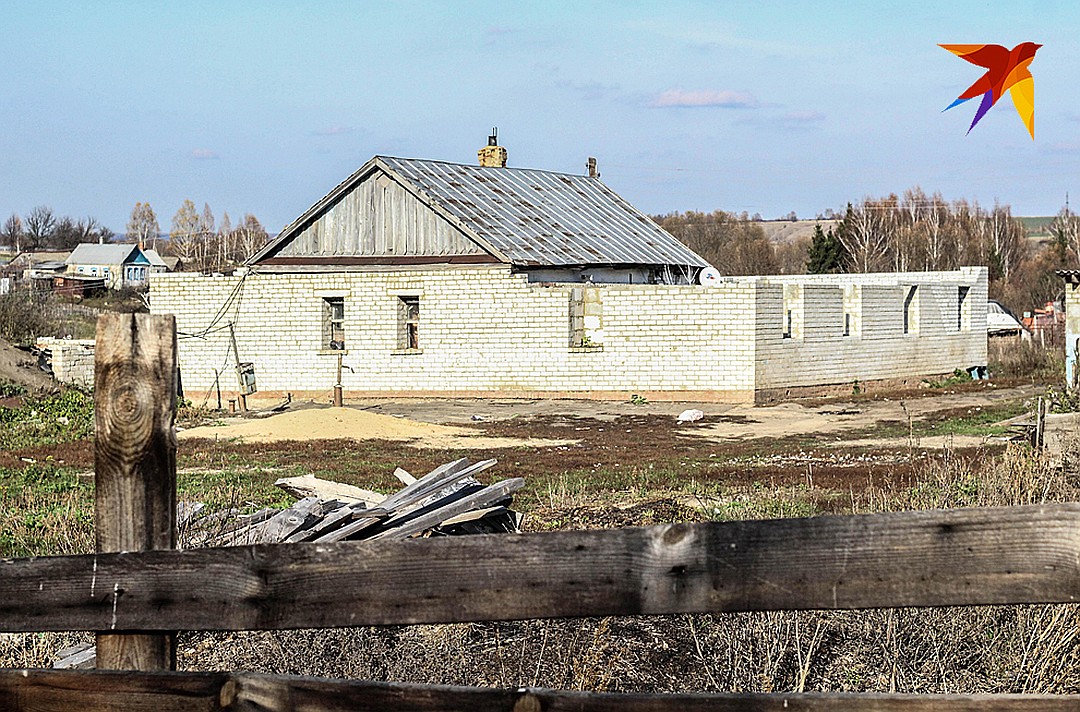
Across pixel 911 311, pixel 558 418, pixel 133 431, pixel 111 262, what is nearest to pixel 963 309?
pixel 911 311

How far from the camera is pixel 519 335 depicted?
26141 millimetres

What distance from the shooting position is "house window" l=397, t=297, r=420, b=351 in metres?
27.0

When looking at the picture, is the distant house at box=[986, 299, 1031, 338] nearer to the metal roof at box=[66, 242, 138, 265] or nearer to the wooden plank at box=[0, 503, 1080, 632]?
the wooden plank at box=[0, 503, 1080, 632]

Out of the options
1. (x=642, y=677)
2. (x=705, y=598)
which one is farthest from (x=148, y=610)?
(x=642, y=677)

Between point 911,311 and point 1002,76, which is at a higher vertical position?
point 1002,76

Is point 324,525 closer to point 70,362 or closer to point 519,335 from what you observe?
point 519,335

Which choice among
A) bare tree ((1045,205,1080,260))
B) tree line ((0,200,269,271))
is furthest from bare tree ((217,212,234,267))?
bare tree ((1045,205,1080,260))

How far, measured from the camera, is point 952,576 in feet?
8.48

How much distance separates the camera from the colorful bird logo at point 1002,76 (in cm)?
507

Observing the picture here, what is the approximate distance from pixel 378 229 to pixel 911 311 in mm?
12836

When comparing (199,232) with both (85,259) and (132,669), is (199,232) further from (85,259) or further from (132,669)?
(132,669)

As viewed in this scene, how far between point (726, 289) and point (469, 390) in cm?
590

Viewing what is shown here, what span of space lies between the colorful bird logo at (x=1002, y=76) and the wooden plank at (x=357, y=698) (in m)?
3.19

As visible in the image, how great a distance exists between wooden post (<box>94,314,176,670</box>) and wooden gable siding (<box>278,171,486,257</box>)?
25215 mm
